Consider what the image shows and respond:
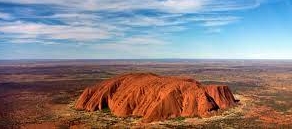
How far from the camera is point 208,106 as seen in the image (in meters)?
54.3

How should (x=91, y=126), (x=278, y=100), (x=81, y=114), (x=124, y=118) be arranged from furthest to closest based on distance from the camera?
(x=278, y=100)
(x=81, y=114)
(x=124, y=118)
(x=91, y=126)

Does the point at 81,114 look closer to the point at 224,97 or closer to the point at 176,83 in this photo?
the point at 176,83

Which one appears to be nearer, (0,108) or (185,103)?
(185,103)

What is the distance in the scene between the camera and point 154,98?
181 feet

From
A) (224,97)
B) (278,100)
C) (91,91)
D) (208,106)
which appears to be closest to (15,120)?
(91,91)

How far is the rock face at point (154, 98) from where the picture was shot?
53094mm

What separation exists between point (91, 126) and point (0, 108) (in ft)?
74.9

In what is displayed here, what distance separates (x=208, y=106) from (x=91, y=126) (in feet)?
57.7

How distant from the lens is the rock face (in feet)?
174

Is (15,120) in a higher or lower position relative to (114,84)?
lower

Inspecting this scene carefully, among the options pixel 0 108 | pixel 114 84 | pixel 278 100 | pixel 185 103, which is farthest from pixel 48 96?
pixel 278 100

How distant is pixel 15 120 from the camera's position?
52.7 meters

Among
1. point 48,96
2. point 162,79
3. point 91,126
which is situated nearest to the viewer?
point 91,126

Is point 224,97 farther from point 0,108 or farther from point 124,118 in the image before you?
point 0,108
